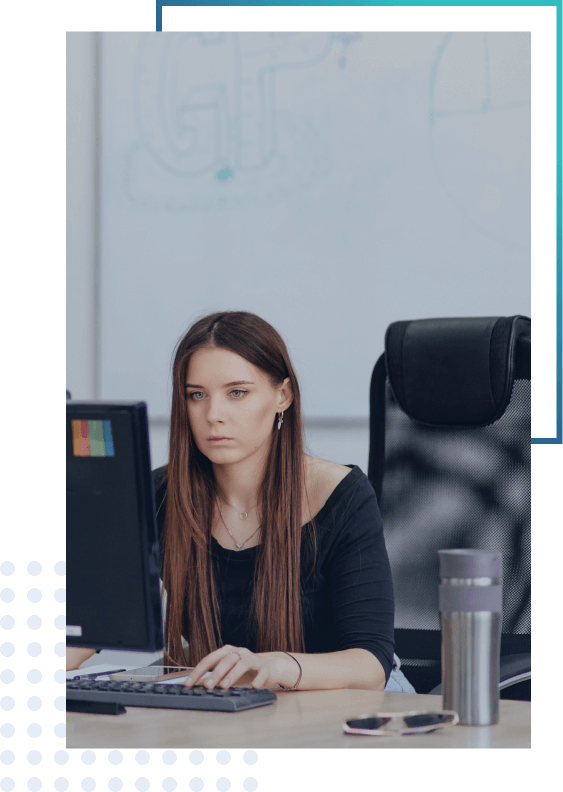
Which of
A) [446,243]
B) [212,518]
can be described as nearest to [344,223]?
[446,243]

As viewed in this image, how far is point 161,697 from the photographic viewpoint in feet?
3.02

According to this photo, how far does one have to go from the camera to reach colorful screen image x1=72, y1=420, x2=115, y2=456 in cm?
82

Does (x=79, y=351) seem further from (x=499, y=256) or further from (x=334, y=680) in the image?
(x=334, y=680)

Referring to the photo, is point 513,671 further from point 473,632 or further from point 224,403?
point 224,403

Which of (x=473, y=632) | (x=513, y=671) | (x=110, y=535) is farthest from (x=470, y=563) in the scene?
(x=513, y=671)

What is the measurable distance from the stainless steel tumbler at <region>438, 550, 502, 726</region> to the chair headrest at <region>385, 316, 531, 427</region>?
26.7 inches

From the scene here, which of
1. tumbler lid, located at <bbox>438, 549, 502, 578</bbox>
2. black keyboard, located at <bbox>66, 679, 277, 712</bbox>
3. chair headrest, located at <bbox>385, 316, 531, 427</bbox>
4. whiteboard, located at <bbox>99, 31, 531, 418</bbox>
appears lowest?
black keyboard, located at <bbox>66, 679, 277, 712</bbox>

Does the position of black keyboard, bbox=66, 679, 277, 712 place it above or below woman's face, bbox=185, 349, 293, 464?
below

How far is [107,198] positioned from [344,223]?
69 cm

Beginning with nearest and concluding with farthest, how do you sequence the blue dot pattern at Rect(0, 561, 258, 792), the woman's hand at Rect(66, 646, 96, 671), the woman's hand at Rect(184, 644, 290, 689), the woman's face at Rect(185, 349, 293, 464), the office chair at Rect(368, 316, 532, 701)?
the blue dot pattern at Rect(0, 561, 258, 792) → the woman's hand at Rect(184, 644, 290, 689) → the woman's hand at Rect(66, 646, 96, 671) → the woman's face at Rect(185, 349, 293, 464) → the office chair at Rect(368, 316, 532, 701)

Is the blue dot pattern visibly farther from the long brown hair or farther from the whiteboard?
the whiteboard

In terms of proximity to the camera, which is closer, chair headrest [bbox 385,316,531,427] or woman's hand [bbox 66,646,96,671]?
woman's hand [bbox 66,646,96,671]

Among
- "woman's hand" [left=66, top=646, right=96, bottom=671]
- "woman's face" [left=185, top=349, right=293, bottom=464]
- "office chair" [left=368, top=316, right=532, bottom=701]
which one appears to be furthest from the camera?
"office chair" [left=368, top=316, right=532, bottom=701]

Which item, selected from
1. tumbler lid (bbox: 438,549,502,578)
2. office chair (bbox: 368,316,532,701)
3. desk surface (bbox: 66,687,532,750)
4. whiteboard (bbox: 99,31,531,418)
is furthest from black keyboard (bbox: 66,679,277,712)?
whiteboard (bbox: 99,31,531,418)
